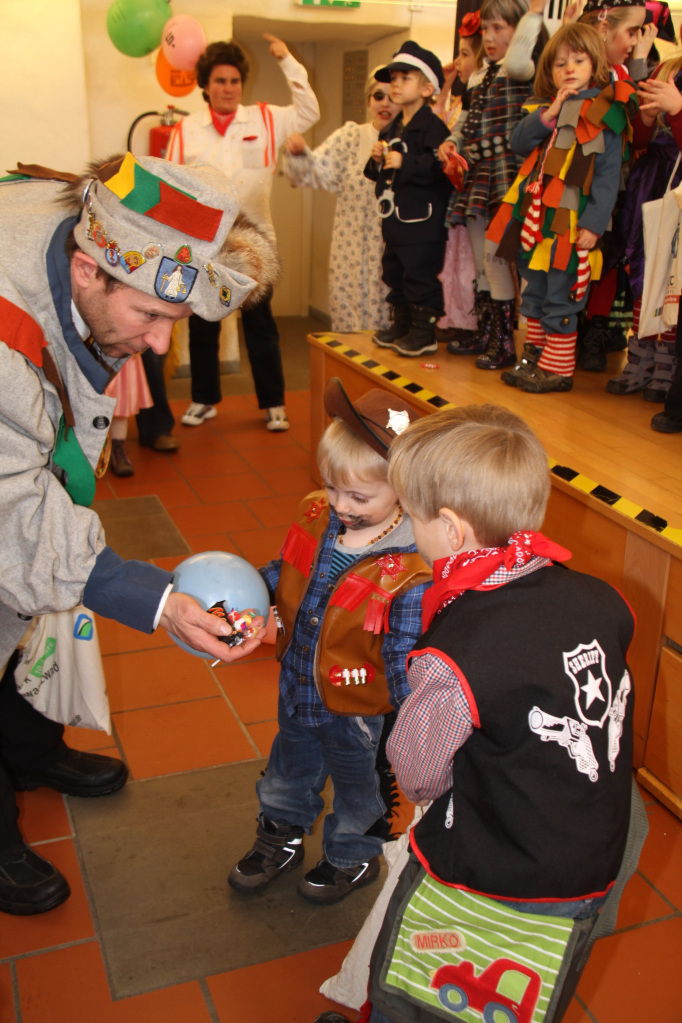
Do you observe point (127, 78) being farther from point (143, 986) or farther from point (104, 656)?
point (143, 986)

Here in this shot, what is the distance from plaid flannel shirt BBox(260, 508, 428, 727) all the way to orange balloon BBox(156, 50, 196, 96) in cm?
424

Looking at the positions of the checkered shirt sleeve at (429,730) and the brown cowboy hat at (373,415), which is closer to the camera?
the checkered shirt sleeve at (429,730)

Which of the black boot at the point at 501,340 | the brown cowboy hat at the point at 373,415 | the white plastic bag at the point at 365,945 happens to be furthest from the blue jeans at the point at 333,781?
the black boot at the point at 501,340

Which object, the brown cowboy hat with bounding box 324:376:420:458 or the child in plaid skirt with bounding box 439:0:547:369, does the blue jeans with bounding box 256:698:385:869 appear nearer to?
the brown cowboy hat with bounding box 324:376:420:458

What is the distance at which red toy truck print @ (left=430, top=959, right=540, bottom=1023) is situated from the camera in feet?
3.75

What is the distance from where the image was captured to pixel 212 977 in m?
1.77

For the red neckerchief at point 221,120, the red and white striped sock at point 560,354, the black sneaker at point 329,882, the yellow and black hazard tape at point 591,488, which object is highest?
the red neckerchief at point 221,120

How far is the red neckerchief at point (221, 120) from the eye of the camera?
451 cm

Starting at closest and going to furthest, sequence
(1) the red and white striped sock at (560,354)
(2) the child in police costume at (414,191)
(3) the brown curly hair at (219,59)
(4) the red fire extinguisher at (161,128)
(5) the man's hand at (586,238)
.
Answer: (5) the man's hand at (586,238)
(1) the red and white striped sock at (560,354)
(2) the child in police costume at (414,191)
(3) the brown curly hair at (219,59)
(4) the red fire extinguisher at (161,128)

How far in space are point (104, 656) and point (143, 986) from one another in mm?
1314

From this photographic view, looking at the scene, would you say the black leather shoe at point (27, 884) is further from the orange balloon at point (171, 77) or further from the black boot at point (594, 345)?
the orange balloon at point (171, 77)

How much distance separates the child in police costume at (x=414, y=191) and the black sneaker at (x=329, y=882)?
270 cm

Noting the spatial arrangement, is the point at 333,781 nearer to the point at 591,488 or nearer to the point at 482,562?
the point at 482,562

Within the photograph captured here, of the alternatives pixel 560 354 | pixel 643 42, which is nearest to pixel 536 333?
pixel 560 354
